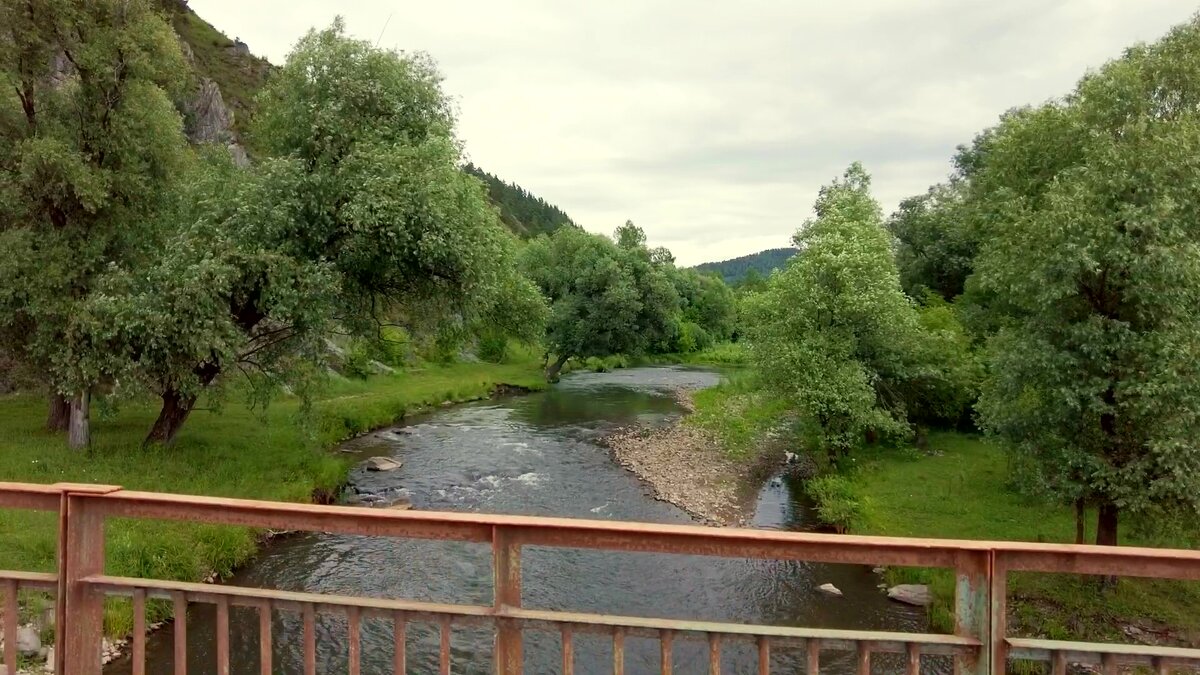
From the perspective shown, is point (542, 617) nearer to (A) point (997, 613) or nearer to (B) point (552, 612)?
(B) point (552, 612)

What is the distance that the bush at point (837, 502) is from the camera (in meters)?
20.0


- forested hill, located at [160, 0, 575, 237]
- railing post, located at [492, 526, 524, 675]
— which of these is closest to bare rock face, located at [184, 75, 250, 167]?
forested hill, located at [160, 0, 575, 237]

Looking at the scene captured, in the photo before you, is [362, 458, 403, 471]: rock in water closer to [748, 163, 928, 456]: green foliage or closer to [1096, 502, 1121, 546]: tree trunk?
[748, 163, 928, 456]: green foliage

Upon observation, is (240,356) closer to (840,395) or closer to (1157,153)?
(840,395)

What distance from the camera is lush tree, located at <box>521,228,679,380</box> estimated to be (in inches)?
2156

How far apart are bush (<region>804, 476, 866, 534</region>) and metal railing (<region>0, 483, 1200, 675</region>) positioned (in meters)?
15.8

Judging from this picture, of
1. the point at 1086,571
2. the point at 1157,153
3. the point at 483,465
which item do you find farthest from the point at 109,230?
the point at 1157,153

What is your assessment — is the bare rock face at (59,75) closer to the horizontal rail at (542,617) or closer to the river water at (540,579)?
the river water at (540,579)

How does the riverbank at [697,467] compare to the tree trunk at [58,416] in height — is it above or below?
below

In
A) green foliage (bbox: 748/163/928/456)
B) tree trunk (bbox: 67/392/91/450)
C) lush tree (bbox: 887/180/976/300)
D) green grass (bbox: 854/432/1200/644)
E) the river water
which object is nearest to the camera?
the river water

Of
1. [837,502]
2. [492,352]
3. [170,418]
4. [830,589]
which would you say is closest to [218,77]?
[492,352]

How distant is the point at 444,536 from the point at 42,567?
12.0 metres

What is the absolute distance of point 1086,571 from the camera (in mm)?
4242

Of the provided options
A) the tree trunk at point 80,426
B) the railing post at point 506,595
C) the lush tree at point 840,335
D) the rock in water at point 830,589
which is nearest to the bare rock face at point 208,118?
the tree trunk at point 80,426
